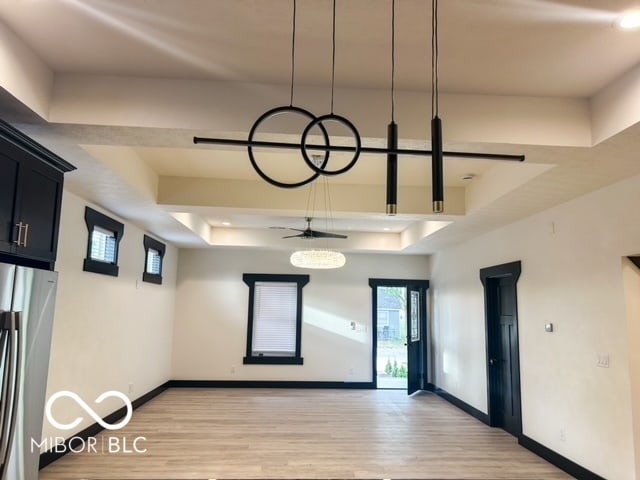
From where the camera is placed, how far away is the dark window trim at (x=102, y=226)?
15.6ft

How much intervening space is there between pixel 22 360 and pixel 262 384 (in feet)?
20.3

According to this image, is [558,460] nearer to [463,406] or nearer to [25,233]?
[463,406]

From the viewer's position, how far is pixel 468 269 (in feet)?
22.2

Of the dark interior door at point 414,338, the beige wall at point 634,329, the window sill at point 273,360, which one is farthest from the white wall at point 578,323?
the window sill at point 273,360

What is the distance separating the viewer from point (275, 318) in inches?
335

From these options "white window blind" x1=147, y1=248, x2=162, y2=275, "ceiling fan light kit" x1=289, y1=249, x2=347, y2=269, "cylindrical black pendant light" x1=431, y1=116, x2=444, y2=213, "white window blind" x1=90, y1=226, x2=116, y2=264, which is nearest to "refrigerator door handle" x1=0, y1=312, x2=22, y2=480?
"cylindrical black pendant light" x1=431, y1=116, x2=444, y2=213

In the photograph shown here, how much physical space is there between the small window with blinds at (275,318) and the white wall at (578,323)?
3695 mm

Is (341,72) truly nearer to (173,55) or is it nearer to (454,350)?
(173,55)

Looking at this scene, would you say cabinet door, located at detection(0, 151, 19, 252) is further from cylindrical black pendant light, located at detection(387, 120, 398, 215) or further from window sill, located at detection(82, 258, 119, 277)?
window sill, located at detection(82, 258, 119, 277)

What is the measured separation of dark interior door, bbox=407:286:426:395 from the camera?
7.97 metres

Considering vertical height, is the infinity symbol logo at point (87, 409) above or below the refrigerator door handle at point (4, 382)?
below

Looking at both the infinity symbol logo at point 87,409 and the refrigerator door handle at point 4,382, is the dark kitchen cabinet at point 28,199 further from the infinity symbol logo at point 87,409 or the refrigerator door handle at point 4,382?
the infinity symbol logo at point 87,409

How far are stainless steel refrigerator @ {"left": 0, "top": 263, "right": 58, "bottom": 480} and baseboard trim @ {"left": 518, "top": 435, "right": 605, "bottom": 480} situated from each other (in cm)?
445

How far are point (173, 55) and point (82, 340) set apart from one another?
361cm
